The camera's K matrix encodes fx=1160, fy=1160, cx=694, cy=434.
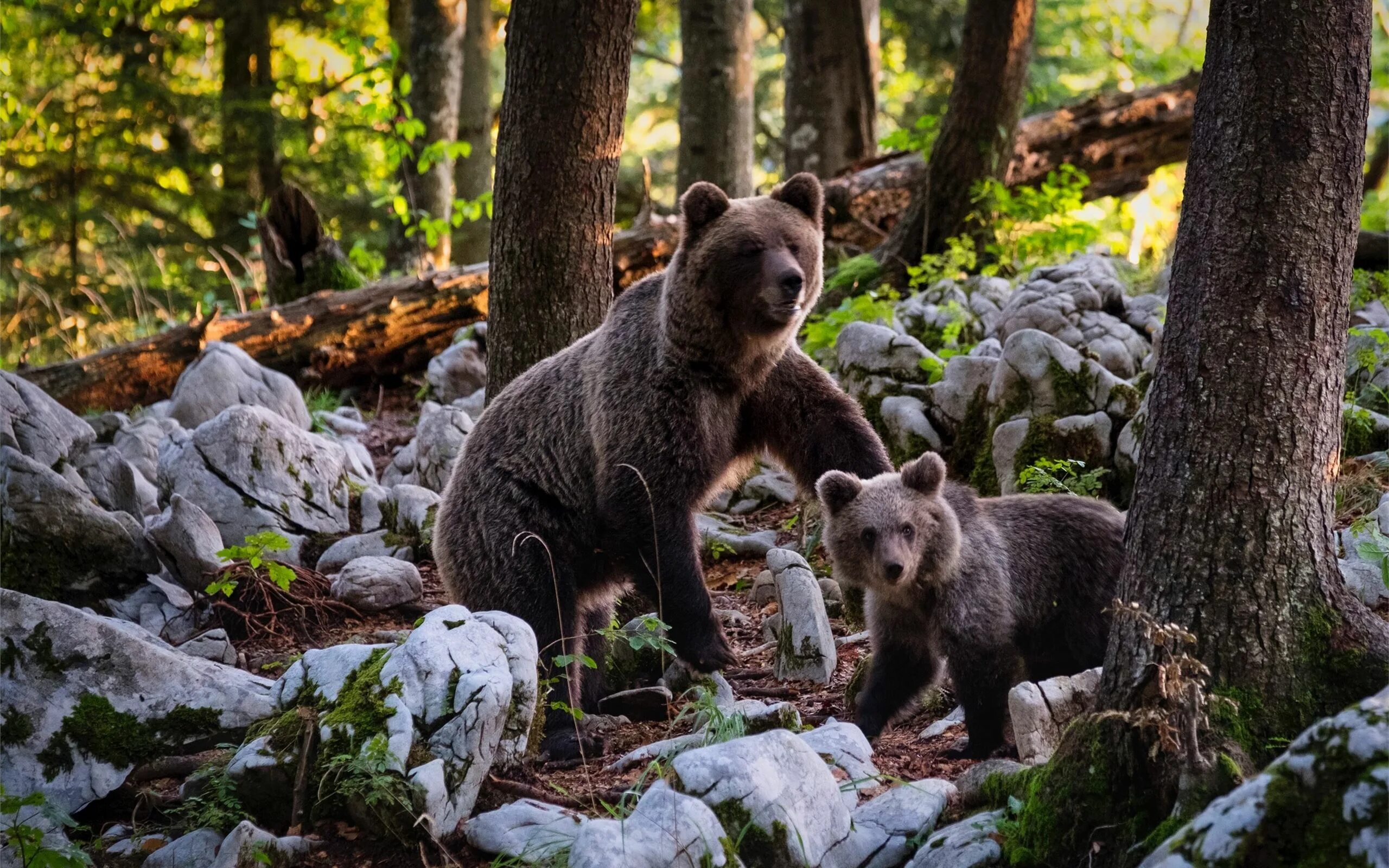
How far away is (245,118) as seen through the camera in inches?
633

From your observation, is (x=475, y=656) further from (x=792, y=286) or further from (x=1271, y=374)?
(x=1271, y=374)

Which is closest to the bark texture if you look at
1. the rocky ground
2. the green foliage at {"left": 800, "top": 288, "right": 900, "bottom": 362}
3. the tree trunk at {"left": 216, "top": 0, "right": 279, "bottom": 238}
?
the rocky ground

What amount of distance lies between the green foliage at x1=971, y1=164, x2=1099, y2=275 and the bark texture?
605 cm

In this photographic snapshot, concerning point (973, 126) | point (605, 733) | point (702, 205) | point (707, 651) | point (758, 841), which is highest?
point (973, 126)

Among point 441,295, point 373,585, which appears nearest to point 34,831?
point 373,585

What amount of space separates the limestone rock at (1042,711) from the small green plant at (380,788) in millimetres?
2140

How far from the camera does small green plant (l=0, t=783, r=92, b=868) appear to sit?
3551 mm

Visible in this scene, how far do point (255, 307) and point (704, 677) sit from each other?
10637 mm

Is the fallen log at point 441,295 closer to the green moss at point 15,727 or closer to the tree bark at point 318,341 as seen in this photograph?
the tree bark at point 318,341

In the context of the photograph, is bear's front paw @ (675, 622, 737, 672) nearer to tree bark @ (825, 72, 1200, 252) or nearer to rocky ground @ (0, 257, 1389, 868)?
rocky ground @ (0, 257, 1389, 868)

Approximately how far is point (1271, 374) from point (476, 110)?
14165 mm

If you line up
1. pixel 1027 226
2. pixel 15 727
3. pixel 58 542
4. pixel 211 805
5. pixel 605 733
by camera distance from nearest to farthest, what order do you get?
pixel 211 805, pixel 15 727, pixel 605 733, pixel 58 542, pixel 1027 226

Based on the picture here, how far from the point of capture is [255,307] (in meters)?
14.1

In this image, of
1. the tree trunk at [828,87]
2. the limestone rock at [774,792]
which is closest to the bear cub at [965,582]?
the limestone rock at [774,792]
